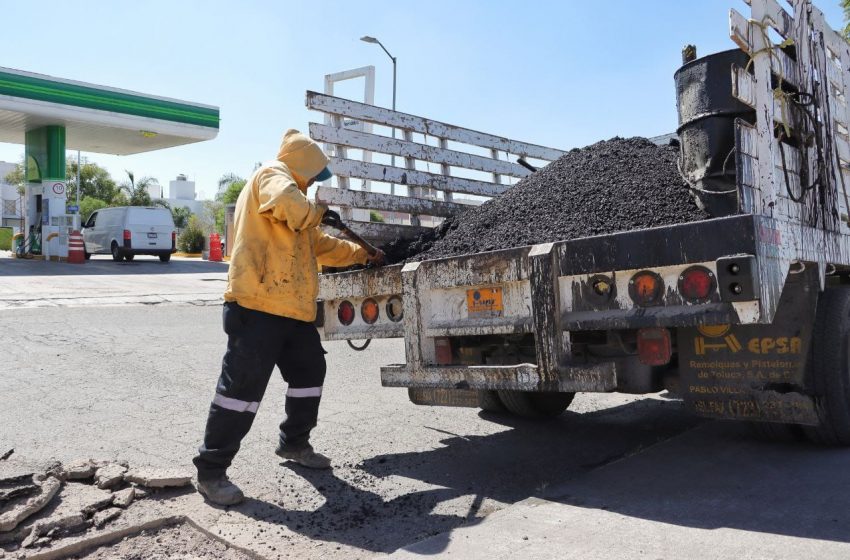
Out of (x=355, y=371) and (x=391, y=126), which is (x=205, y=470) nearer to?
(x=391, y=126)

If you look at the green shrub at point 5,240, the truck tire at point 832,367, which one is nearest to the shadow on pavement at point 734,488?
the truck tire at point 832,367

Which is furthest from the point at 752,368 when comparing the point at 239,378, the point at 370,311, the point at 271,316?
the point at 239,378

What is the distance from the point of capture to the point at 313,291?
4.01 metres

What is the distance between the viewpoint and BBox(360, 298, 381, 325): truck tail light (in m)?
4.54

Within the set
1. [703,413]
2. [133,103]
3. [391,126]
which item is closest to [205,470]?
[703,413]

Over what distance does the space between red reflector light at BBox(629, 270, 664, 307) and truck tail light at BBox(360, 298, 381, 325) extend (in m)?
1.61

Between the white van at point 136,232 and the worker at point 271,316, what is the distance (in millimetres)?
20559

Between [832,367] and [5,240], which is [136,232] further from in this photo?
[832,367]

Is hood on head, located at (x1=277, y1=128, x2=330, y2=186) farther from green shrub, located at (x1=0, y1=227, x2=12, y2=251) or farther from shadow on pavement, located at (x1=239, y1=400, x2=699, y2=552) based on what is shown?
green shrub, located at (x1=0, y1=227, x2=12, y2=251)

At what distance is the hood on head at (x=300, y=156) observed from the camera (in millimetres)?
4062

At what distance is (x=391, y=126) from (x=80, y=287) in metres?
10.4

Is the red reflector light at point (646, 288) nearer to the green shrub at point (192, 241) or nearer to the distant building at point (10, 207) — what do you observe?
the green shrub at point (192, 241)

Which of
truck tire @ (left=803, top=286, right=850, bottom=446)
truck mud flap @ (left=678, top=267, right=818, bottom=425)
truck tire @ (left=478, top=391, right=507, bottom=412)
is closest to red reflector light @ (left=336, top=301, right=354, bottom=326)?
truck tire @ (left=478, top=391, right=507, bottom=412)

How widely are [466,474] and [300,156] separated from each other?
6.30 feet
